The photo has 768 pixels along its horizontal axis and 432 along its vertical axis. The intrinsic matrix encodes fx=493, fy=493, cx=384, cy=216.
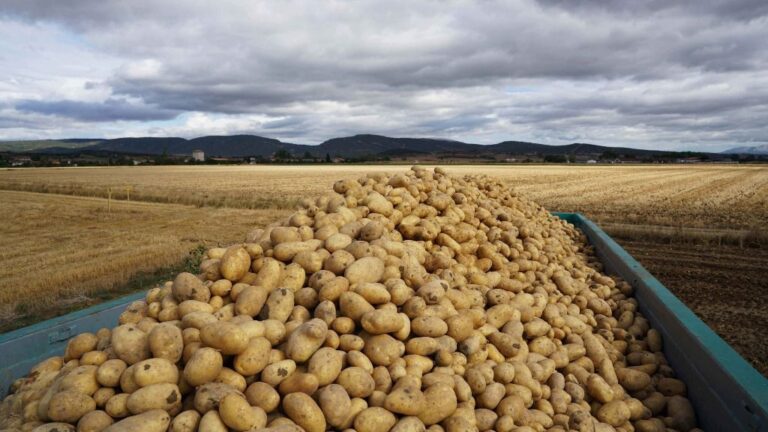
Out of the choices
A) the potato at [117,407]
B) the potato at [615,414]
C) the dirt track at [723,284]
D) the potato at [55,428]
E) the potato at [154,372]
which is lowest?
the dirt track at [723,284]

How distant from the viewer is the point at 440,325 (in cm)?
336

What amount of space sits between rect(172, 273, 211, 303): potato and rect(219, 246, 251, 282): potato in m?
0.21

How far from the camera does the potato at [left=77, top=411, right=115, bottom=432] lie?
2.46 meters

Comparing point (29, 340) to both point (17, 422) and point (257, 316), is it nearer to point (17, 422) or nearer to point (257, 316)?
point (17, 422)

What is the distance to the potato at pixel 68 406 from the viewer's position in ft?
8.27

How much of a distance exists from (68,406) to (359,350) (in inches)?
62.5

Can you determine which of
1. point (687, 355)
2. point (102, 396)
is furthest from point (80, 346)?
point (687, 355)

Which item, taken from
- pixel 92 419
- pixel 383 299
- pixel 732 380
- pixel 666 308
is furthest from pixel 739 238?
pixel 92 419

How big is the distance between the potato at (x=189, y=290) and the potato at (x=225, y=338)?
1.90ft

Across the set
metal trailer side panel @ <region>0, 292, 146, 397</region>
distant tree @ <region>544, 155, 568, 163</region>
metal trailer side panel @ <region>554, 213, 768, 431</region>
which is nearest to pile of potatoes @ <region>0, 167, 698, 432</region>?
metal trailer side panel @ <region>554, 213, 768, 431</region>

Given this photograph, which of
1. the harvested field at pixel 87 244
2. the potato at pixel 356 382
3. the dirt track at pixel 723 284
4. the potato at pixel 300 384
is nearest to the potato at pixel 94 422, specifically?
the potato at pixel 300 384

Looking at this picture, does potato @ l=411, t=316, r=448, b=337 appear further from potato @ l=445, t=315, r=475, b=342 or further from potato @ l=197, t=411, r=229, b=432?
potato @ l=197, t=411, r=229, b=432

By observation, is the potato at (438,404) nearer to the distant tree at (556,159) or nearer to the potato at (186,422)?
the potato at (186,422)

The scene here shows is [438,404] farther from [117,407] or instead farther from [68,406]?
[68,406]
